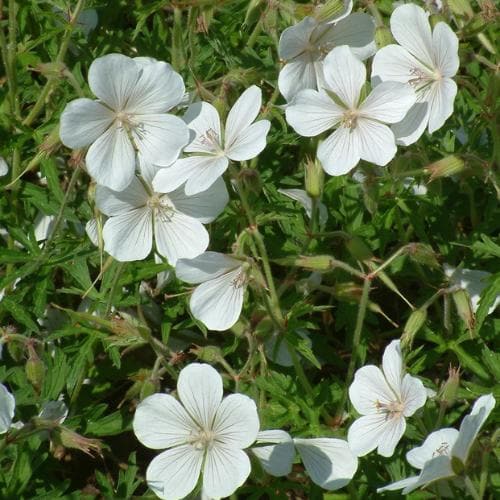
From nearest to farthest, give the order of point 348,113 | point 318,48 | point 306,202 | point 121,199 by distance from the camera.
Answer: point 121,199, point 348,113, point 318,48, point 306,202

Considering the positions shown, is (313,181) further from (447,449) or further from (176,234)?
(447,449)

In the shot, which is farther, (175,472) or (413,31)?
(413,31)

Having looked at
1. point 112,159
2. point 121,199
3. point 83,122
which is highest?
point 83,122

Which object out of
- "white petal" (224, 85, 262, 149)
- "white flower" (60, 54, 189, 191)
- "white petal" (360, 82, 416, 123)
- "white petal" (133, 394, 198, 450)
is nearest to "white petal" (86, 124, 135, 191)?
"white flower" (60, 54, 189, 191)

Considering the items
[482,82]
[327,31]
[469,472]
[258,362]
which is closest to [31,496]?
→ [258,362]

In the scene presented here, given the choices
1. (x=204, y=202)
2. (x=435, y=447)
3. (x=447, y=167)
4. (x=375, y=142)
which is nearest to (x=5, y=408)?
(x=204, y=202)

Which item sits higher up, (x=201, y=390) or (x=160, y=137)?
(x=160, y=137)

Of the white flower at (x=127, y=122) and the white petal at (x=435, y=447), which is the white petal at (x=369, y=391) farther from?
the white flower at (x=127, y=122)
